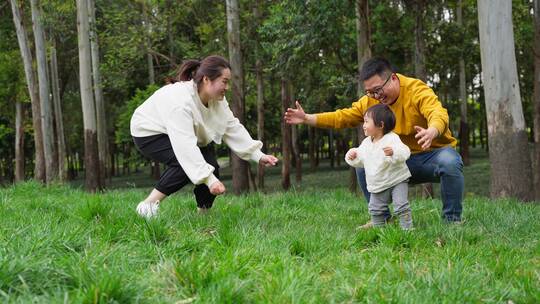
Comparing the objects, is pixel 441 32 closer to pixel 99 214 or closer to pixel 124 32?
pixel 124 32

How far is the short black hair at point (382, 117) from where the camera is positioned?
462 cm

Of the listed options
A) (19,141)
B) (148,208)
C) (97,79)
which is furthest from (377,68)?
(19,141)

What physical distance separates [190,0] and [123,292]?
20.5m

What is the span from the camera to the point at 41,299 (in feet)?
7.42

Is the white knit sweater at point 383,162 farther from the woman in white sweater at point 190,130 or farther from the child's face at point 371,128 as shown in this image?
the woman in white sweater at point 190,130

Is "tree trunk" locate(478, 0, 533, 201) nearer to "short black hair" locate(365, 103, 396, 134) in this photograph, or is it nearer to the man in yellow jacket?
the man in yellow jacket

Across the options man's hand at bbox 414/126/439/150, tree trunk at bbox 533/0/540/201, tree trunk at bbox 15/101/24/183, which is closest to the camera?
man's hand at bbox 414/126/439/150

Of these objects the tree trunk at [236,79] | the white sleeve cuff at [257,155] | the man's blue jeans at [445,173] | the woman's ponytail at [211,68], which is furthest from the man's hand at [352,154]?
the tree trunk at [236,79]

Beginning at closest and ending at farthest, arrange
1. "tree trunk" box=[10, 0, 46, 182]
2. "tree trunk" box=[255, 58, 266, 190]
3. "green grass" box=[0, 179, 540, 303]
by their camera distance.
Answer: "green grass" box=[0, 179, 540, 303], "tree trunk" box=[10, 0, 46, 182], "tree trunk" box=[255, 58, 266, 190]

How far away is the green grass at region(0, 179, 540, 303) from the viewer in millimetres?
2516

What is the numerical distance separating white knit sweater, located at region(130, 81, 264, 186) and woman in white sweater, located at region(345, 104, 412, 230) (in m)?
1.25

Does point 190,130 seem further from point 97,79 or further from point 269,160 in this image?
point 97,79

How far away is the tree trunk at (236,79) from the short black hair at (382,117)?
11.6 metres

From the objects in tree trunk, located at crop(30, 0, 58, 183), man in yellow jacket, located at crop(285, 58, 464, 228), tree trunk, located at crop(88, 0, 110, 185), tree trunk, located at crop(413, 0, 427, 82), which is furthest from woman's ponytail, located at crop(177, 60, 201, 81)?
tree trunk, located at crop(30, 0, 58, 183)
